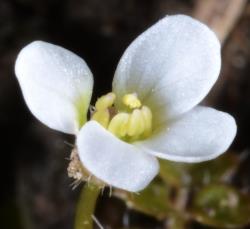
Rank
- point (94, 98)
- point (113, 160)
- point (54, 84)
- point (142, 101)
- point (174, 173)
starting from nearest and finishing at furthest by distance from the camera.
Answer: point (113, 160) < point (54, 84) < point (142, 101) < point (174, 173) < point (94, 98)

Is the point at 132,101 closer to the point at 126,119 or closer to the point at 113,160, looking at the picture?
the point at 126,119

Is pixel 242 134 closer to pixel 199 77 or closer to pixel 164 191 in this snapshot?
pixel 164 191

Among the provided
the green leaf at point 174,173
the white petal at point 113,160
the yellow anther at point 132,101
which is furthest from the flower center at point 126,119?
the green leaf at point 174,173

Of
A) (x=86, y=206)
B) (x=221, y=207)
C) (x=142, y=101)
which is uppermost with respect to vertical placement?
(x=142, y=101)

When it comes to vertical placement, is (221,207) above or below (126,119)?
below

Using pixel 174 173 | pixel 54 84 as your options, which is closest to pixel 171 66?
pixel 54 84

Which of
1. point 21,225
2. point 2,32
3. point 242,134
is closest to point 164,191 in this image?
point 242,134
